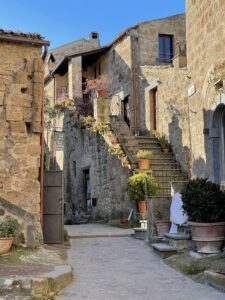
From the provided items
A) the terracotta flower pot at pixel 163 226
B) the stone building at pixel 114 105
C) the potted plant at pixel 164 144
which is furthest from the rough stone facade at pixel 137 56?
the terracotta flower pot at pixel 163 226

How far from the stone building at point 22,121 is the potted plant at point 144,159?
576 cm

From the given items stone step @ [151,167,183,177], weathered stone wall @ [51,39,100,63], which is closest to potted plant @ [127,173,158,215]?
stone step @ [151,167,183,177]

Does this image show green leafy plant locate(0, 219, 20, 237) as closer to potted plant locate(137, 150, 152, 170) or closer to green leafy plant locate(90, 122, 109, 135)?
potted plant locate(137, 150, 152, 170)

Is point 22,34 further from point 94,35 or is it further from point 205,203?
point 94,35

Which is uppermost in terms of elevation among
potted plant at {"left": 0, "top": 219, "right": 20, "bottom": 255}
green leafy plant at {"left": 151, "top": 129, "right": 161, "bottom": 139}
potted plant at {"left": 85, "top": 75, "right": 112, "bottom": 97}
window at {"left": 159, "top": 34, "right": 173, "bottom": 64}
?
window at {"left": 159, "top": 34, "right": 173, "bottom": 64}

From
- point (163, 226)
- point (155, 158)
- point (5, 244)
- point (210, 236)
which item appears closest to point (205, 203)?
point (210, 236)

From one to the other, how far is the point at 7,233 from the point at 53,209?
224 cm

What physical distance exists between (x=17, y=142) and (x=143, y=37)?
41.0 feet

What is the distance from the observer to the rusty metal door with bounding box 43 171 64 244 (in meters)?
9.70

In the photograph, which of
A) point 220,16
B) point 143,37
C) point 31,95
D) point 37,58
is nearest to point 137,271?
point 31,95

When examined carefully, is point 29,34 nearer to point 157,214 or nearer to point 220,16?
point 220,16

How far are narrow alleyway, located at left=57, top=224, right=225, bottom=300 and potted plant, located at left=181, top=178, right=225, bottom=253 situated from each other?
718 millimetres

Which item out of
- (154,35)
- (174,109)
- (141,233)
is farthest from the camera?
(154,35)

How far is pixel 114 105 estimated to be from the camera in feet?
71.3
